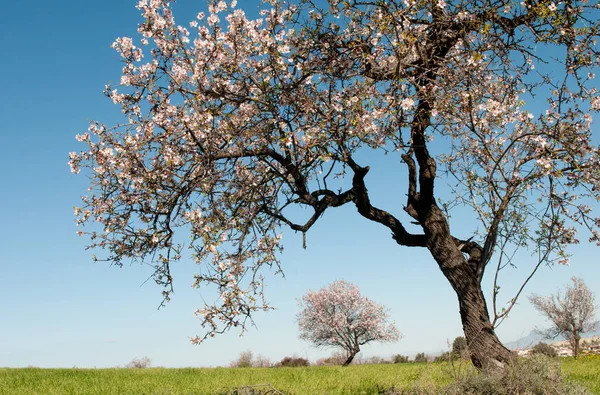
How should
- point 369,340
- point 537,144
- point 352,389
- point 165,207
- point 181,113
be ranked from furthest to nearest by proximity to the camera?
point 369,340, point 352,389, point 537,144, point 165,207, point 181,113

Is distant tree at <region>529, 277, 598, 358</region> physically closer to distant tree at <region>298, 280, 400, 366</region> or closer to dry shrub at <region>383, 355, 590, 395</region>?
distant tree at <region>298, 280, 400, 366</region>

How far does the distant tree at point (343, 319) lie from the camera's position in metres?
36.2

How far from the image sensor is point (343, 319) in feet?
A: 119

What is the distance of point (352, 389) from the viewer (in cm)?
1016

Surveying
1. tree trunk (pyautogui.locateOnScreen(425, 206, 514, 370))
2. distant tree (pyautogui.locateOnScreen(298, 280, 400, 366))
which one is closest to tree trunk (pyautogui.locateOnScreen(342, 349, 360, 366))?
distant tree (pyautogui.locateOnScreen(298, 280, 400, 366))

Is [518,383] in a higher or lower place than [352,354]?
higher

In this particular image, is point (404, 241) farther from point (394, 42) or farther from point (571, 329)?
point (571, 329)

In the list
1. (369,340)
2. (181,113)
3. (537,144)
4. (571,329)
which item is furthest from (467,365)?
(571,329)

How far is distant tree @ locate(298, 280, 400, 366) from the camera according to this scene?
1426 inches

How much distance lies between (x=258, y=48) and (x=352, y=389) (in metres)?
6.90

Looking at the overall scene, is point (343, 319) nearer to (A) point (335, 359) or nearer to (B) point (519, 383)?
(A) point (335, 359)

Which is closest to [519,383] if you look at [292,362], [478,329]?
[478,329]

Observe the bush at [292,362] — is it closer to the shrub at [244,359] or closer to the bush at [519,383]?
the shrub at [244,359]

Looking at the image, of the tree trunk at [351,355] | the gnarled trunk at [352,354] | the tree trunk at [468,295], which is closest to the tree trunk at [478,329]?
the tree trunk at [468,295]
